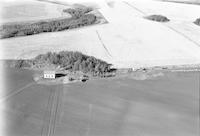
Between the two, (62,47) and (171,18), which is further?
(171,18)

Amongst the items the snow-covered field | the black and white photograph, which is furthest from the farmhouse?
the snow-covered field

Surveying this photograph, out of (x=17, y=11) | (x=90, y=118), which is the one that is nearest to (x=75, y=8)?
(x=17, y=11)

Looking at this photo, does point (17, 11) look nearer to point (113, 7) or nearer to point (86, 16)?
point (86, 16)

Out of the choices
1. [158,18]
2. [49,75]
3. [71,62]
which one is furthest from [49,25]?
[158,18]

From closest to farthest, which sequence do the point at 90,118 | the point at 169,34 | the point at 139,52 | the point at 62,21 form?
the point at 90,118, the point at 139,52, the point at 169,34, the point at 62,21

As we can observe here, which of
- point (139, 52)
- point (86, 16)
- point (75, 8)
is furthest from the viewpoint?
point (75, 8)

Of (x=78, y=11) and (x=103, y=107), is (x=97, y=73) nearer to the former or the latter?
(x=103, y=107)
